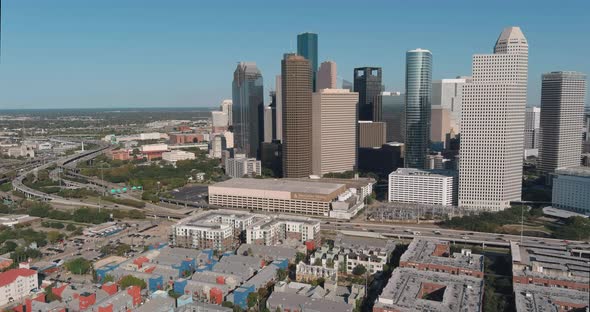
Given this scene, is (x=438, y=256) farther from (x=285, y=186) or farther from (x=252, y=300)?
(x=285, y=186)

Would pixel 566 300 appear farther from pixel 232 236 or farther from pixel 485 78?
pixel 485 78

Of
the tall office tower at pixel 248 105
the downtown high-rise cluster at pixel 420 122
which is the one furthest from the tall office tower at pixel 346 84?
the tall office tower at pixel 248 105

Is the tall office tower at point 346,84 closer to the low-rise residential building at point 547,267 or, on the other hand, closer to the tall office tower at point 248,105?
the tall office tower at point 248,105

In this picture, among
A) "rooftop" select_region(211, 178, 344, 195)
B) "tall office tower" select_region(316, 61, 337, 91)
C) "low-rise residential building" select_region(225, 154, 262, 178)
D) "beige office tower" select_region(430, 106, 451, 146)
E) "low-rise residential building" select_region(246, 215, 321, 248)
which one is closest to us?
"low-rise residential building" select_region(246, 215, 321, 248)

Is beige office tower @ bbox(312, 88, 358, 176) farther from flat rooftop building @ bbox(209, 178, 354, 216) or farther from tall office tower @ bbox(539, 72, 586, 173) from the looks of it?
tall office tower @ bbox(539, 72, 586, 173)

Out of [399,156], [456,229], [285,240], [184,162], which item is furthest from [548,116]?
[184,162]

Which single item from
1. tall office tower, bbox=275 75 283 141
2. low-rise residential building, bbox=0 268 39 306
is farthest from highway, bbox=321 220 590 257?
tall office tower, bbox=275 75 283 141
